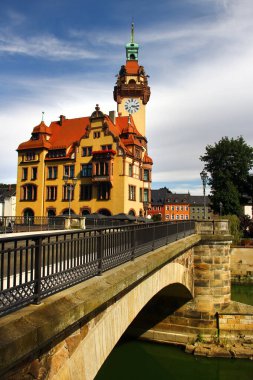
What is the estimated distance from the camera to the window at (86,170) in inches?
1791

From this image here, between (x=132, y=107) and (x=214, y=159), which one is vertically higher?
(x=132, y=107)

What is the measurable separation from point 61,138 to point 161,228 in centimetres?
4011

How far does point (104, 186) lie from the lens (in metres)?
44.2

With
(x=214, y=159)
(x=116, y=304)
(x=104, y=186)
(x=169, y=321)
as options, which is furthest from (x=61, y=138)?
(x=116, y=304)

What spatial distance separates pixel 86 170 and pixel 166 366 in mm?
31814

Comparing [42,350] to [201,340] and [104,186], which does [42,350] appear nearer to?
[201,340]

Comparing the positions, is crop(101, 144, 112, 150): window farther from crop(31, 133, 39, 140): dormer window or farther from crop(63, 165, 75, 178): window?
crop(31, 133, 39, 140): dormer window

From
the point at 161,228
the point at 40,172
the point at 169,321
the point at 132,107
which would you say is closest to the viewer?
the point at 161,228

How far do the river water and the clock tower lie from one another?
38.0 m

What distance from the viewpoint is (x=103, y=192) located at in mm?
44281

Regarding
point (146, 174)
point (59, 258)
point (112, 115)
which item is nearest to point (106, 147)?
point (112, 115)

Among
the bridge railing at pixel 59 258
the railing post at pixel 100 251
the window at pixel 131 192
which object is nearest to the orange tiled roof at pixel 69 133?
the window at pixel 131 192

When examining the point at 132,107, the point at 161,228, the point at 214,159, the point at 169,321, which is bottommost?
the point at 169,321

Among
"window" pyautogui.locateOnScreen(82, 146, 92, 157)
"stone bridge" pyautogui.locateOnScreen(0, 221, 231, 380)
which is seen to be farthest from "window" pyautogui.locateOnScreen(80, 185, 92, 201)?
"stone bridge" pyautogui.locateOnScreen(0, 221, 231, 380)
